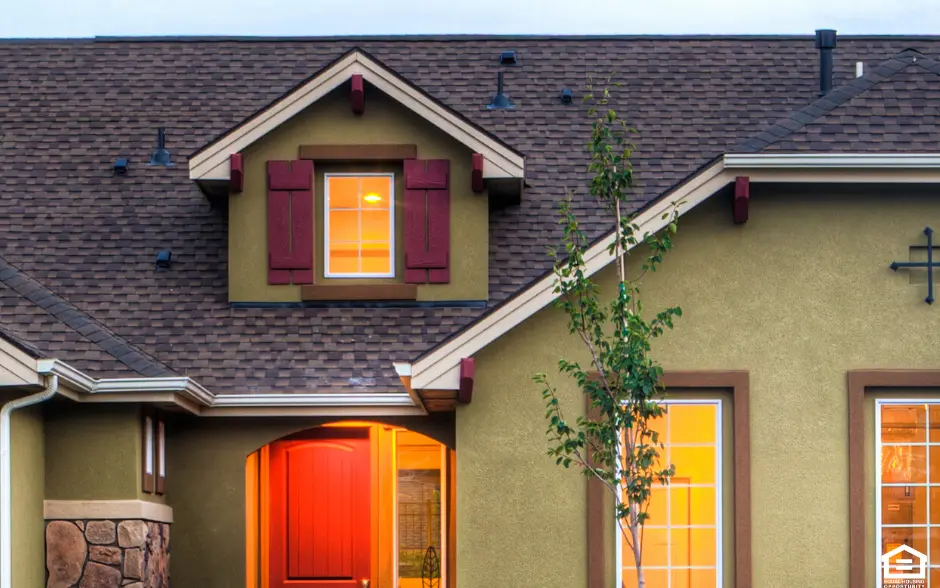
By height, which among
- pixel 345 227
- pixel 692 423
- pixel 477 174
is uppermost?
pixel 477 174

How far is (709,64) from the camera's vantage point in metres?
17.4

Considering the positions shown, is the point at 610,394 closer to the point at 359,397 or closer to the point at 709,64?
the point at 359,397

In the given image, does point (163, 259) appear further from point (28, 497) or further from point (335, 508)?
point (28, 497)

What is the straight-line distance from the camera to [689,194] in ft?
37.7

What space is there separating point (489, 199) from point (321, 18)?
3591 cm

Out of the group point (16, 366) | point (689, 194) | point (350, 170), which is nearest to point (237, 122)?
point (350, 170)

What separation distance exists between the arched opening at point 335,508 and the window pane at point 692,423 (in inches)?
137

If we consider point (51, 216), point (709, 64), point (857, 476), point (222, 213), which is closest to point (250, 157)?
point (222, 213)

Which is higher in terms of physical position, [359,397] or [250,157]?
[250,157]

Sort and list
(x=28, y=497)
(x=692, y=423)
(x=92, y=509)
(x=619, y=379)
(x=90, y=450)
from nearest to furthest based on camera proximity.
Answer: (x=619, y=379)
(x=692, y=423)
(x=28, y=497)
(x=92, y=509)
(x=90, y=450)

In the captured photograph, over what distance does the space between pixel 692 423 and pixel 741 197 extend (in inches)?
74.3

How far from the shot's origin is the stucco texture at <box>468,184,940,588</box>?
11.7 meters

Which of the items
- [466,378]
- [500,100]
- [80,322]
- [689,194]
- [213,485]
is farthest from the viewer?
[500,100]

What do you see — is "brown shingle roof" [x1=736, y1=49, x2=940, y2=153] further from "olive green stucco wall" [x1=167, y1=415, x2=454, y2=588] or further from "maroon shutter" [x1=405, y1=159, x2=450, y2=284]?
"olive green stucco wall" [x1=167, y1=415, x2=454, y2=588]
